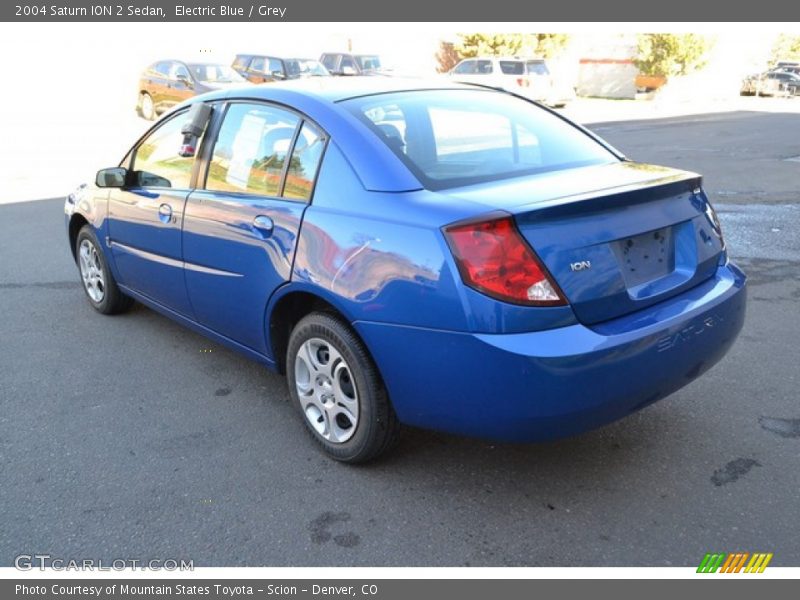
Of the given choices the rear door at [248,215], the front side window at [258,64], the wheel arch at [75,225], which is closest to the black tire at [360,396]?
the rear door at [248,215]

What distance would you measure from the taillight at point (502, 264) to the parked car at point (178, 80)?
1629cm

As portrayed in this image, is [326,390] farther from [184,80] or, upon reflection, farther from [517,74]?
[517,74]

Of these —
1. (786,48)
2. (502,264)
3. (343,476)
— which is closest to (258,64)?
(343,476)

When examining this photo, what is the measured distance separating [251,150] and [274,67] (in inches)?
709

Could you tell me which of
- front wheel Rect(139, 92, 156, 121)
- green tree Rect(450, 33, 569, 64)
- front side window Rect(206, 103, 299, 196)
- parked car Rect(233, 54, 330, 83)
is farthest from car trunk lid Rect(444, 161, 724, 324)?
green tree Rect(450, 33, 569, 64)

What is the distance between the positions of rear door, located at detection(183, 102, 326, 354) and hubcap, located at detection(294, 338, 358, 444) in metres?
0.32

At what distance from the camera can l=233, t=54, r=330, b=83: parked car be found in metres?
20.4

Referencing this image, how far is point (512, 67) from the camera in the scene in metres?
21.7

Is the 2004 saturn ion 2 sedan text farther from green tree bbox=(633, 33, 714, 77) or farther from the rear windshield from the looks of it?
green tree bbox=(633, 33, 714, 77)

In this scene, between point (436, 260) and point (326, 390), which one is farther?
point (326, 390)

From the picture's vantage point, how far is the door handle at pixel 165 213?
4.12 metres

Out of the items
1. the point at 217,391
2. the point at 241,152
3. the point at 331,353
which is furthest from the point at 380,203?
the point at 217,391

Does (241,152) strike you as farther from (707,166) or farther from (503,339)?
(707,166)
